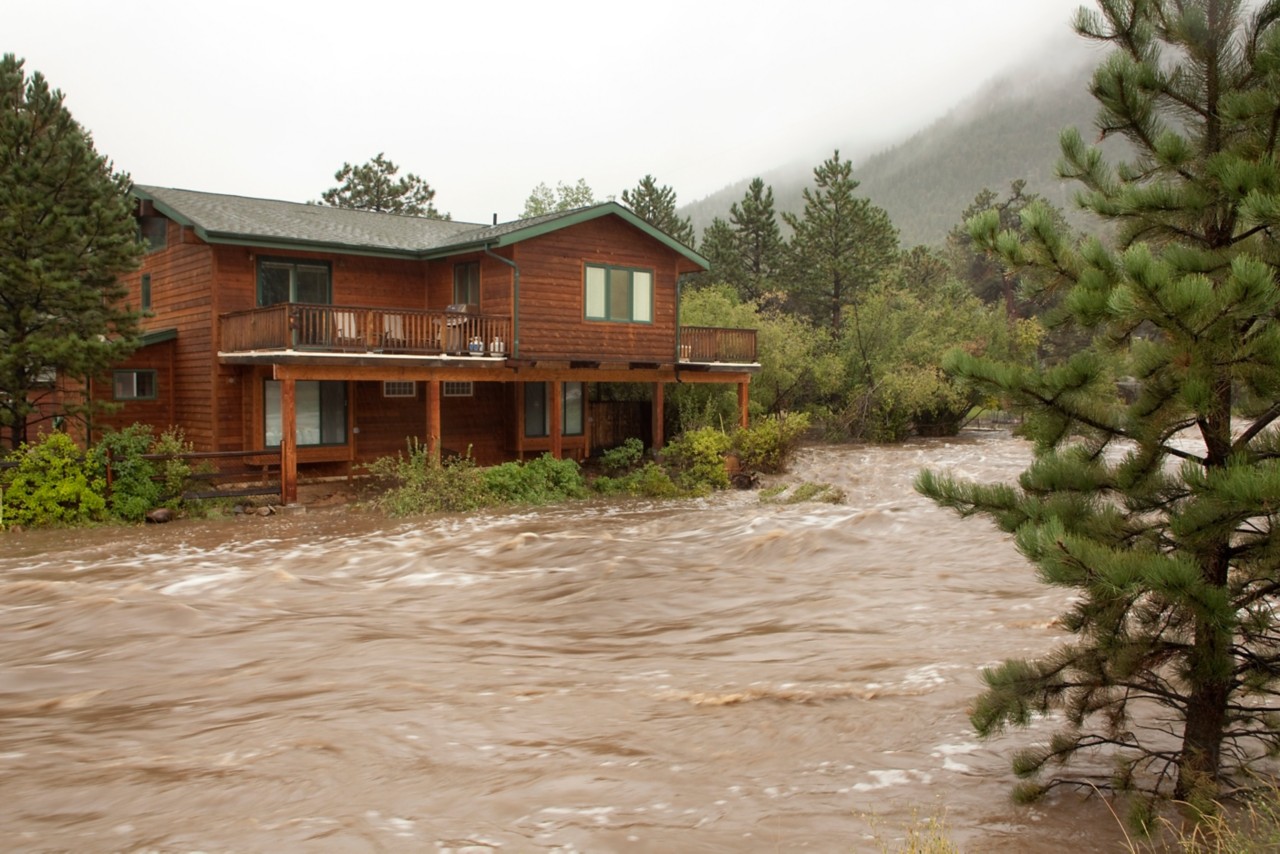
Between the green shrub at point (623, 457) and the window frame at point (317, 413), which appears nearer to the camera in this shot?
the window frame at point (317, 413)

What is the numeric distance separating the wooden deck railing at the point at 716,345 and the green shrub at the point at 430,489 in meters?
7.53

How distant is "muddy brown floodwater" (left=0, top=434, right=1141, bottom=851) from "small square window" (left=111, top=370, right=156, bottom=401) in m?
6.48

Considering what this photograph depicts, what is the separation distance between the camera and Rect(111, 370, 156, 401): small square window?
2256 centimetres

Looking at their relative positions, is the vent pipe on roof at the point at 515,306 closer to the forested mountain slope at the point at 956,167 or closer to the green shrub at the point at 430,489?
the green shrub at the point at 430,489

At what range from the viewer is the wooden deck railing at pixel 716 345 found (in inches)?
1048

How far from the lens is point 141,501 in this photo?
720 inches

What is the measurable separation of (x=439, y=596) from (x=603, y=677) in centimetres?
431

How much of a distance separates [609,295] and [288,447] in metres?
8.63

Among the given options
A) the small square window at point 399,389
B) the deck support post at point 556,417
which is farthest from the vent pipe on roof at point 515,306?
the small square window at point 399,389

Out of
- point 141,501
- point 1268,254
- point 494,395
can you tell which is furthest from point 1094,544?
point 494,395

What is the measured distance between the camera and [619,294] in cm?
2494

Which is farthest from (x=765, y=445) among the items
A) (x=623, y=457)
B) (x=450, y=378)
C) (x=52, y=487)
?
(x=52, y=487)

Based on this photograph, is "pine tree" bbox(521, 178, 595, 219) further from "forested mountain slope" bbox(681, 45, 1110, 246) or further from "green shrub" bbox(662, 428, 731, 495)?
"forested mountain slope" bbox(681, 45, 1110, 246)

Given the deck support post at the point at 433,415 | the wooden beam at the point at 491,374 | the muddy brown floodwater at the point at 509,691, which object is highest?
the wooden beam at the point at 491,374
